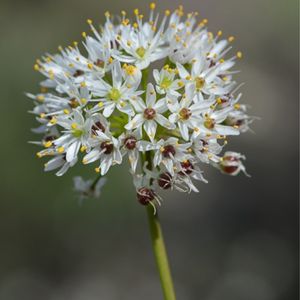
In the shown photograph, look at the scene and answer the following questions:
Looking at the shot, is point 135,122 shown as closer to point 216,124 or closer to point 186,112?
point 186,112

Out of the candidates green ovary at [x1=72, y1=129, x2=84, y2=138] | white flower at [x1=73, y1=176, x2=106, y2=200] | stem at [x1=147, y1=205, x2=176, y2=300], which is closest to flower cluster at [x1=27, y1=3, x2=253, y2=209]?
green ovary at [x1=72, y1=129, x2=84, y2=138]

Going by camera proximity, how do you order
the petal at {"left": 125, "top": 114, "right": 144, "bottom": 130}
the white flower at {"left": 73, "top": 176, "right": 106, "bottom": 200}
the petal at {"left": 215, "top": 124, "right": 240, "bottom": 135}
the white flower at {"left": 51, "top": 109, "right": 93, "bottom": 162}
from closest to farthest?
the petal at {"left": 125, "top": 114, "right": 144, "bottom": 130} < the white flower at {"left": 51, "top": 109, "right": 93, "bottom": 162} < the petal at {"left": 215, "top": 124, "right": 240, "bottom": 135} < the white flower at {"left": 73, "top": 176, "right": 106, "bottom": 200}

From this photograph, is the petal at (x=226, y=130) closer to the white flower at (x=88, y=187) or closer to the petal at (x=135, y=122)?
the petal at (x=135, y=122)

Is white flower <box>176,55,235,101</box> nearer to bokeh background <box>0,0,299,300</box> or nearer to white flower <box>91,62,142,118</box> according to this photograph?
white flower <box>91,62,142,118</box>

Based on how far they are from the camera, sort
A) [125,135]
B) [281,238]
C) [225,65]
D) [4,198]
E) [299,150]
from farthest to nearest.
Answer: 1. [299,150]
2. [281,238]
3. [4,198]
4. [225,65]
5. [125,135]

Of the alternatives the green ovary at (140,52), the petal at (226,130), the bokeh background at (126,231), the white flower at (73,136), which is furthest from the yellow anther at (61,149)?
the bokeh background at (126,231)

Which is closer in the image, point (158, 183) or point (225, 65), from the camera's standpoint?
point (158, 183)

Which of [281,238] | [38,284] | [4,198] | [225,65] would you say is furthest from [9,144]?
[225,65]

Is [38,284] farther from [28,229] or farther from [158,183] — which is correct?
[158,183]
